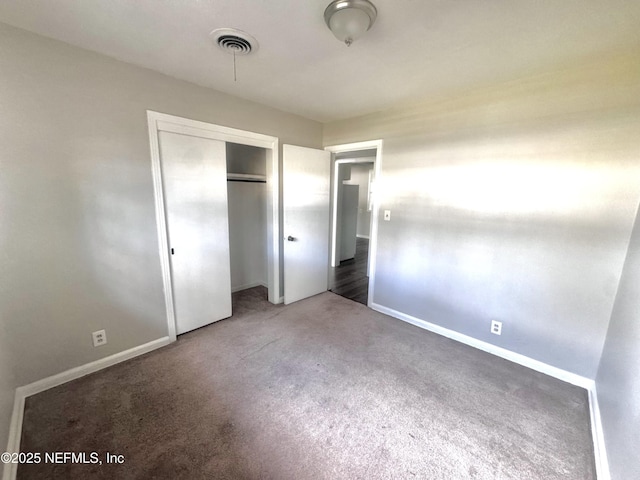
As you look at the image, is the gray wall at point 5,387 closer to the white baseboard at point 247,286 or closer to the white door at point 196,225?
the white door at point 196,225

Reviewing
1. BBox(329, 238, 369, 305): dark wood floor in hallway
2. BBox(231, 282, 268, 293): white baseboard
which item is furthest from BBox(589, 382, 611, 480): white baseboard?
BBox(231, 282, 268, 293): white baseboard

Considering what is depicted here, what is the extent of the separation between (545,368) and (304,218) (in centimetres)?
280

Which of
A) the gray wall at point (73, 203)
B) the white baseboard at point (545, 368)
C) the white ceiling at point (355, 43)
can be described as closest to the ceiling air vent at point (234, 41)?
the white ceiling at point (355, 43)

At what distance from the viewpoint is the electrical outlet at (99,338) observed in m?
2.03

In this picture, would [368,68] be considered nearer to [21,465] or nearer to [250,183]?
[250,183]

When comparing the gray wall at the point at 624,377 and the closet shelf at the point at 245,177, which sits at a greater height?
the closet shelf at the point at 245,177

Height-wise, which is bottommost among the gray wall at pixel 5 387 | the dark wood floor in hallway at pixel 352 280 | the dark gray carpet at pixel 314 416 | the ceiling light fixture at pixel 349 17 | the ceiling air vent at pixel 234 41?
the dark gray carpet at pixel 314 416

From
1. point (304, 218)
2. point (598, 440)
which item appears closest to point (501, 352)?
point (598, 440)

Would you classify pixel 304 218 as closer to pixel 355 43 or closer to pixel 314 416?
pixel 355 43

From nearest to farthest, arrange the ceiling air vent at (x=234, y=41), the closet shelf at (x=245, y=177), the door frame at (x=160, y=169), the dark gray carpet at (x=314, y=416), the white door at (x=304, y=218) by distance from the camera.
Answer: the dark gray carpet at (x=314, y=416) → the ceiling air vent at (x=234, y=41) → the door frame at (x=160, y=169) → the white door at (x=304, y=218) → the closet shelf at (x=245, y=177)

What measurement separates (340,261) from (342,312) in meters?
2.47

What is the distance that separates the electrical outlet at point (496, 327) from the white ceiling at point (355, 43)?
2.10 metres

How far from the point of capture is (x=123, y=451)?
1.42 m

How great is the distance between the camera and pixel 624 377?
1372 millimetres
